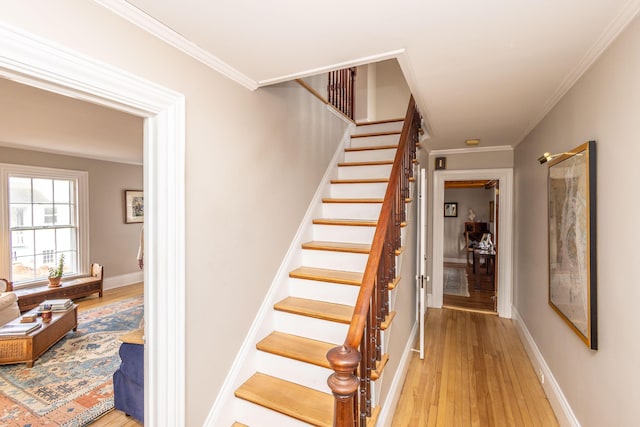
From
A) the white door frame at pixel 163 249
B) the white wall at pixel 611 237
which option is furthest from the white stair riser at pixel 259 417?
the white wall at pixel 611 237

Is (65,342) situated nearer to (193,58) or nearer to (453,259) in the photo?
(193,58)

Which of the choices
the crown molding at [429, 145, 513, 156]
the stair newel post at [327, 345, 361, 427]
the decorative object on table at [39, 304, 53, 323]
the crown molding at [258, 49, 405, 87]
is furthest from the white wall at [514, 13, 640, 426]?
the decorative object on table at [39, 304, 53, 323]

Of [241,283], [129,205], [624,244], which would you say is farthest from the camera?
[129,205]

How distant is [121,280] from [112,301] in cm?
102

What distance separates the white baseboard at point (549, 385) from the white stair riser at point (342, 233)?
1.74 meters

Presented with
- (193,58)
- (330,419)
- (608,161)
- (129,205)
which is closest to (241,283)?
(330,419)

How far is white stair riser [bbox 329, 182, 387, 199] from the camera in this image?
3.07 m

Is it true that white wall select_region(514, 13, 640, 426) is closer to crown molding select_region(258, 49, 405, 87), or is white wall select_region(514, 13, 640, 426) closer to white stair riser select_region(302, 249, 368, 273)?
crown molding select_region(258, 49, 405, 87)

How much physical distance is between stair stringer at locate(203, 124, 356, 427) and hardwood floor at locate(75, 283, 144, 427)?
0.93 meters

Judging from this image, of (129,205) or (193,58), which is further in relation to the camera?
(129,205)

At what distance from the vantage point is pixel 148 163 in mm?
1459

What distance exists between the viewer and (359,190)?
3184 mm

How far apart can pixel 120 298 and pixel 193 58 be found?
4.93 meters

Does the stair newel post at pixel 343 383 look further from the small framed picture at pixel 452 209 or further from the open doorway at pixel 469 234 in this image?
the small framed picture at pixel 452 209
